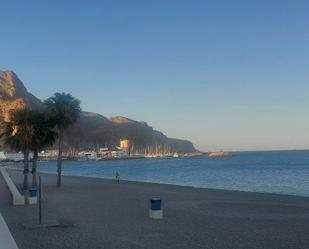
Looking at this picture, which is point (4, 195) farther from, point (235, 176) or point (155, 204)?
point (235, 176)

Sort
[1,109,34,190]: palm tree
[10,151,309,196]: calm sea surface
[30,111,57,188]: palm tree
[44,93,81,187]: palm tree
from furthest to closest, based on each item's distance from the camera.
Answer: [10,151,309,196]: calm sea surface → [44,93,81,187]: palm tree → [30,111,57,188]: palm tree → [1,109,34,190]: palm tree

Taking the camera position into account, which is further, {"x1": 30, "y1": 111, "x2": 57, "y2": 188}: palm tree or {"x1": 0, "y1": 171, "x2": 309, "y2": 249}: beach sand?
{"x1": 30, "y1": 111, "x2": 57, "y2": 188}: palm tree

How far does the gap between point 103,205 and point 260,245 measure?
14.7 m

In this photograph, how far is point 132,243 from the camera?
584 inches

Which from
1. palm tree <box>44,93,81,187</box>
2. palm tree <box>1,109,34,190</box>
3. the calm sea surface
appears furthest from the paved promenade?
the calm sea surface

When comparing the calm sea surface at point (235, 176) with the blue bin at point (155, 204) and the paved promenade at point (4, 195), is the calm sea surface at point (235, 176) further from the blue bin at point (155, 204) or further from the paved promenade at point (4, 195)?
the blue bin at point (155, 204)

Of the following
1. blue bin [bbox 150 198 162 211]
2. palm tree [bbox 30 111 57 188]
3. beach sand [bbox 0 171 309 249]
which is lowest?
beach sand [bbox 0 171 309 249]

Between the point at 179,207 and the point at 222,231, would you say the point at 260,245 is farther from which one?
the point at 179,207

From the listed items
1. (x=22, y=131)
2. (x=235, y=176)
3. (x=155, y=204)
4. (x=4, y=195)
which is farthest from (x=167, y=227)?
(x=235, y=176)

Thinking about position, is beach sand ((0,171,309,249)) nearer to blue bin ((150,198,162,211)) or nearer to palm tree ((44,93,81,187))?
blue bin ((150,198,162,211))

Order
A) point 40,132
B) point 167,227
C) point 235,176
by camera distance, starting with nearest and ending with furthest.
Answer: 1. point 167,227
2. point 40,132
3. point 235,176

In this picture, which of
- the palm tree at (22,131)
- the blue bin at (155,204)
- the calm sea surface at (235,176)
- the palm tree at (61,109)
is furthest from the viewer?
the calm sea surface at (235,176)

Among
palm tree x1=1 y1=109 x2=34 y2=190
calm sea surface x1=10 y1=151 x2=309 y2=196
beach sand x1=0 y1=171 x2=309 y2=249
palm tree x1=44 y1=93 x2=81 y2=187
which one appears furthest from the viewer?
calm sea surface x1=10 y1=151 x2=309 y2=196

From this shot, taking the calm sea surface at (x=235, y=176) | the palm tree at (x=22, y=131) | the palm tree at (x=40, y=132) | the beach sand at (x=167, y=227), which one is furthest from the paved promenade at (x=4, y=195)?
the calm sea surface at (x=235, y=176)
